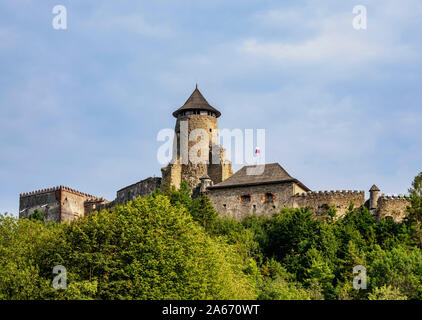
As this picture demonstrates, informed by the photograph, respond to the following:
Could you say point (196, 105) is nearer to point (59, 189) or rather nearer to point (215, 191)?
point (215, 191)

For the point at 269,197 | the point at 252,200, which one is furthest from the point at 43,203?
the point at 269,197

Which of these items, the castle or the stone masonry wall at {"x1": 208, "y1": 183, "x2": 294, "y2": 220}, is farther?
the stone masonry wall at {"x1": 208, "y1": 183, "x2": 294, "y2": 220}

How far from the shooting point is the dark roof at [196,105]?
9050 centimetres

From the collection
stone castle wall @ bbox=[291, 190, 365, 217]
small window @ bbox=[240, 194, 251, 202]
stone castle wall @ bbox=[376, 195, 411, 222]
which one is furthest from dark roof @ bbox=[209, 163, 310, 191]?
stone castle wall @ bbox=[376, 195, 411, 222]

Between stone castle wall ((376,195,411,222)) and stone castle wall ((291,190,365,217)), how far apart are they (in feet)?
6.67

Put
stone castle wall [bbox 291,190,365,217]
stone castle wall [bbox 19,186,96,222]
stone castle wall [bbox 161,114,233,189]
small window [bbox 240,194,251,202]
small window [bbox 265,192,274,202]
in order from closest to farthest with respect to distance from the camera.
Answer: stone castle wall [bbox 291,190,365,217], small window [bbox 265,192,274,202], small window [bbox 240,194,251,202], stone castle wall [bbox 161,114,233,189], stone castle wall [bbox 19,186,96,222]

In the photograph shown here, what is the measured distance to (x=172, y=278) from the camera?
54.6 metres

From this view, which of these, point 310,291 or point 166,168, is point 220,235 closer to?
point 310,291

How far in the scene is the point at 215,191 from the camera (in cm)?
8281

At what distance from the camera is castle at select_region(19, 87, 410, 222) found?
77562 mm

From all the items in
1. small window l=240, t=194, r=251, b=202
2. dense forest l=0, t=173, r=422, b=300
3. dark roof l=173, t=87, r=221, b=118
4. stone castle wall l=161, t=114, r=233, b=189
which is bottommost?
dense forest l=0, t=173, r=422, b=300

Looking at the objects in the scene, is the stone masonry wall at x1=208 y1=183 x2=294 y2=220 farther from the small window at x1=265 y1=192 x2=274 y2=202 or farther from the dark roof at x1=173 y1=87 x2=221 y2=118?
the dark roof at x1=173 y1=87 x2=221 y2=118
